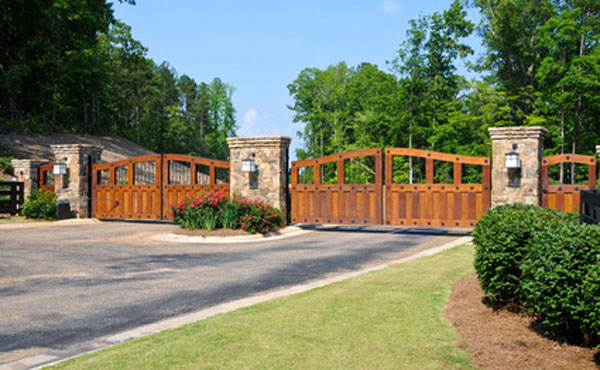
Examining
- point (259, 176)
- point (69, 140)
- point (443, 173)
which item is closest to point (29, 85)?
point (69, 140)

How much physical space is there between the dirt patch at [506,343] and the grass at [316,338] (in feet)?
0.58

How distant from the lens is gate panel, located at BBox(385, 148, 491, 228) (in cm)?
1559

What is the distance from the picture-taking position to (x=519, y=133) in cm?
1495

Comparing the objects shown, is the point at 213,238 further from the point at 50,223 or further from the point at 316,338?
the point at 316,338

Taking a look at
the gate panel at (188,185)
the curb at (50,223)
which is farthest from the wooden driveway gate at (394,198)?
the curb at (50,223)

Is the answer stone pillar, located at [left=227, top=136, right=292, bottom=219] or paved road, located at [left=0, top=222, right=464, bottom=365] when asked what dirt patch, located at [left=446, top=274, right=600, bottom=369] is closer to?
paved road, located at [left=0, top=222, right=464, bottom=365]

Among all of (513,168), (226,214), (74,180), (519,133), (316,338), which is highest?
(519,133)

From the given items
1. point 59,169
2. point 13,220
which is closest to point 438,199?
point 59,169

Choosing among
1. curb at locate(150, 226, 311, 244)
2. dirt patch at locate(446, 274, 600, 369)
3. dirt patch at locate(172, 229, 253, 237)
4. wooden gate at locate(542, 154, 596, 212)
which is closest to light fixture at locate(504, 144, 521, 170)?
wooden gate at locate(542, 154, 596, 212)

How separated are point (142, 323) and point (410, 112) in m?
38.9

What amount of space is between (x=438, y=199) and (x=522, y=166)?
272 centimetres

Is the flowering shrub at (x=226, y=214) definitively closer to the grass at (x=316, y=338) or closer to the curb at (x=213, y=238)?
→ the curb at (x=213, y=238)

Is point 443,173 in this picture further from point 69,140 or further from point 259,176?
point 69,140

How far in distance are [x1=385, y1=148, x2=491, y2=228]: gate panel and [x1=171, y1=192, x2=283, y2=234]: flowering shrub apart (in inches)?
163
